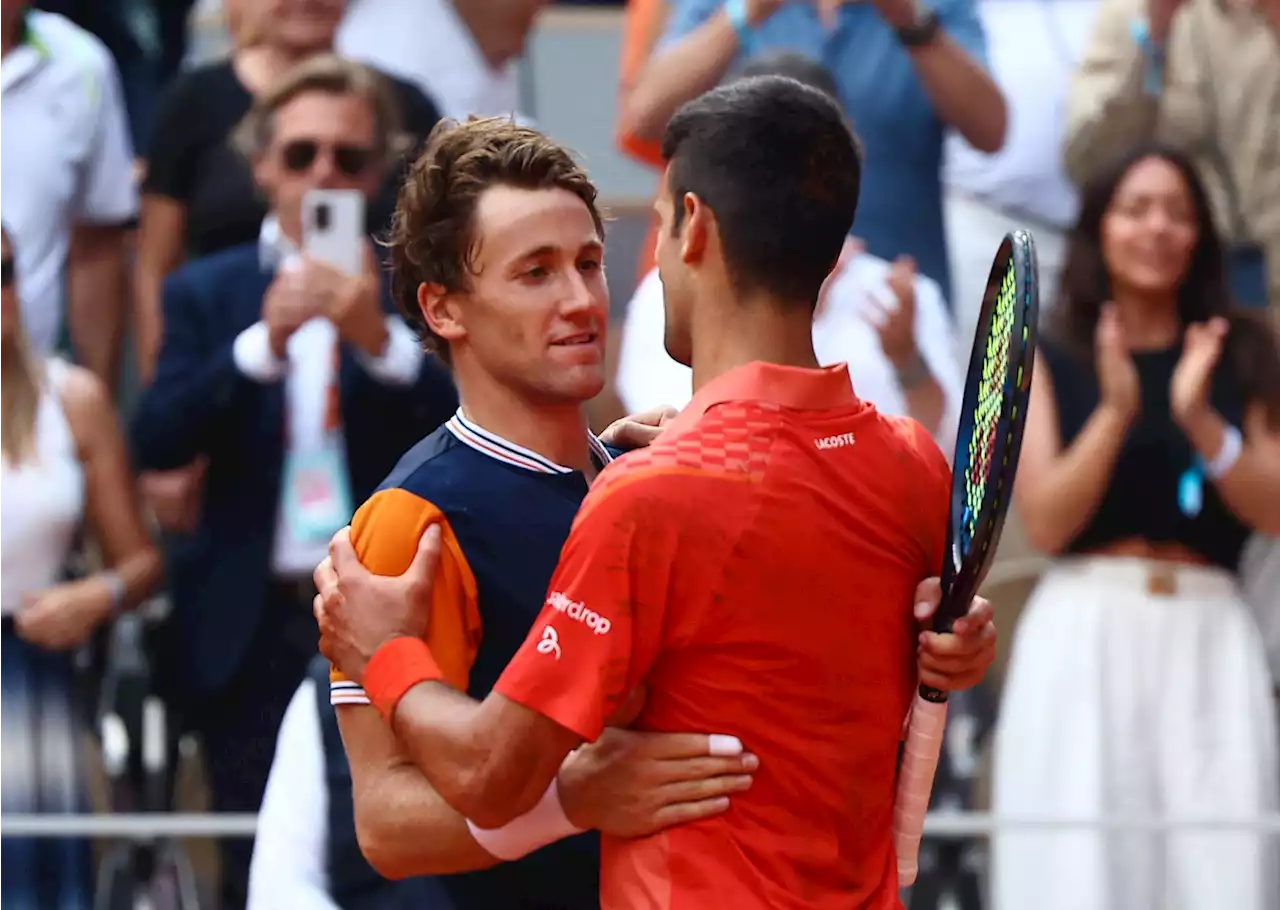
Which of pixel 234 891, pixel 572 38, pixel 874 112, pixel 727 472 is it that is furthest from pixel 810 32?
pixel 727 472

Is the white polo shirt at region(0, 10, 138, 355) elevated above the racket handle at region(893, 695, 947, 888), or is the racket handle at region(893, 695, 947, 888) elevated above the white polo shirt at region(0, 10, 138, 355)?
the white polo shirt at region(0, 10, 138, 355)

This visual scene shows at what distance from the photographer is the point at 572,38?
5543 millimetres

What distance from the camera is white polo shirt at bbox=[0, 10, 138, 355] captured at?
15.9ft

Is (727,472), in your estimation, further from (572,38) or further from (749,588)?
(572,38)

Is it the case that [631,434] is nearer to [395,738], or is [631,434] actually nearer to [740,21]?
[395,738]

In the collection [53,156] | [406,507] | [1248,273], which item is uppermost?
[53,156]

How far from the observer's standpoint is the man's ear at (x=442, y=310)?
8.14 ft

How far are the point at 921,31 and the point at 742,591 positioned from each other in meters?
2.87

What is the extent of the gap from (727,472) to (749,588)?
0.40ft

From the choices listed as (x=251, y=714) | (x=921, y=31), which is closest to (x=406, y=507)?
(x=251, y=714)

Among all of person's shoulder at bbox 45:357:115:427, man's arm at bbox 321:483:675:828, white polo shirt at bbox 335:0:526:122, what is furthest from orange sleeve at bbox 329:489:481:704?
white polo shirt at bbox 335:0:526:122

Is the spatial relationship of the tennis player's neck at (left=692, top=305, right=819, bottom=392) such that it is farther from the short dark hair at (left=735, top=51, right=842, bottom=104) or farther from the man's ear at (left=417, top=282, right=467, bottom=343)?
the short dark hair at (left=735, top=51, right=842, bottom=104)

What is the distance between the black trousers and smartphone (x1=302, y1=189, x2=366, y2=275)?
0.72 m

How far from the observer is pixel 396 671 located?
86.9 inches
